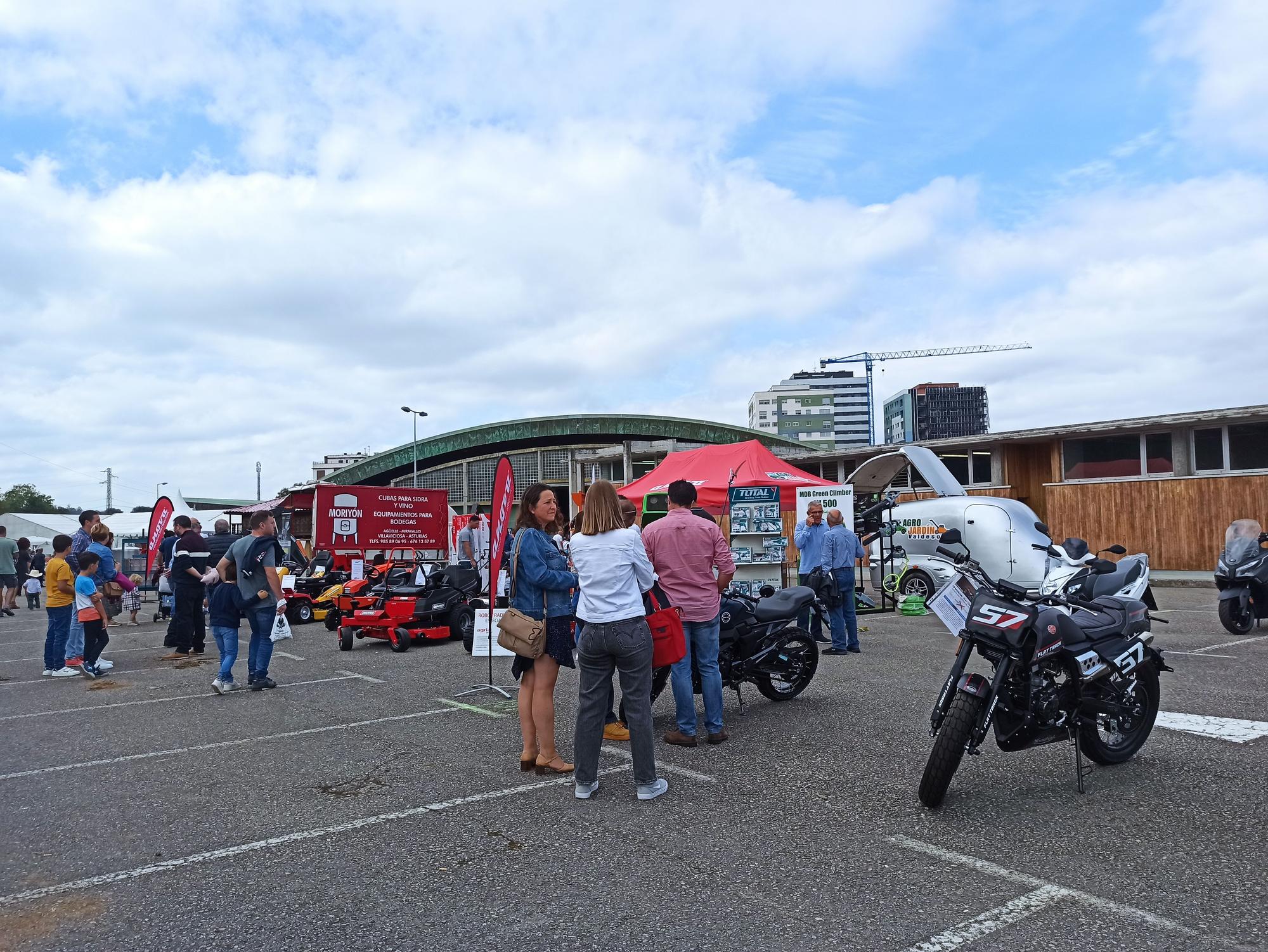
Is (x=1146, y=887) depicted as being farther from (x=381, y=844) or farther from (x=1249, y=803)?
(x=381, y=844)

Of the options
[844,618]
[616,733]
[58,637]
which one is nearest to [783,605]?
[616,733]

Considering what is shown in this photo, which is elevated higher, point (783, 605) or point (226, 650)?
point (783, 605)

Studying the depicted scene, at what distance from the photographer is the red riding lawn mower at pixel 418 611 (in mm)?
12203

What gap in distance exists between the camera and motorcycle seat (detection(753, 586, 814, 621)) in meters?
7.36

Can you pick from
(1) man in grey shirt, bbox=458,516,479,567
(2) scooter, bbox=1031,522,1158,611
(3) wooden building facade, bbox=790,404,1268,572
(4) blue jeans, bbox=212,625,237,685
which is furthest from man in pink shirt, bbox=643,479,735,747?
(3) wooden building facade, bbox=790,404,1268,572

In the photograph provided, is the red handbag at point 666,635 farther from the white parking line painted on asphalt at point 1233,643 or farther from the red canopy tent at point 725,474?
the red canopy tent at point 725,474

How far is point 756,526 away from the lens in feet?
46.6

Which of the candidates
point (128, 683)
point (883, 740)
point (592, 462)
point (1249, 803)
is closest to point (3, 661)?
point (128, 683)

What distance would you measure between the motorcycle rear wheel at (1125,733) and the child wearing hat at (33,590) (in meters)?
23.1

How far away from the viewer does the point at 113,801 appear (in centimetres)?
524

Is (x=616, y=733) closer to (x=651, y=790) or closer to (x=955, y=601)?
(x=651, y=790)

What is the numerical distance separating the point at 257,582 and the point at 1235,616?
11.4 metres

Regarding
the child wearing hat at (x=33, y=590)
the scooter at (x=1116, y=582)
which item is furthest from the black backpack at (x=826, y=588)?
the child wearing hat at (x=33, y=590)

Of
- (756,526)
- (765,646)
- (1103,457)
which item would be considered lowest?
(765,646)
